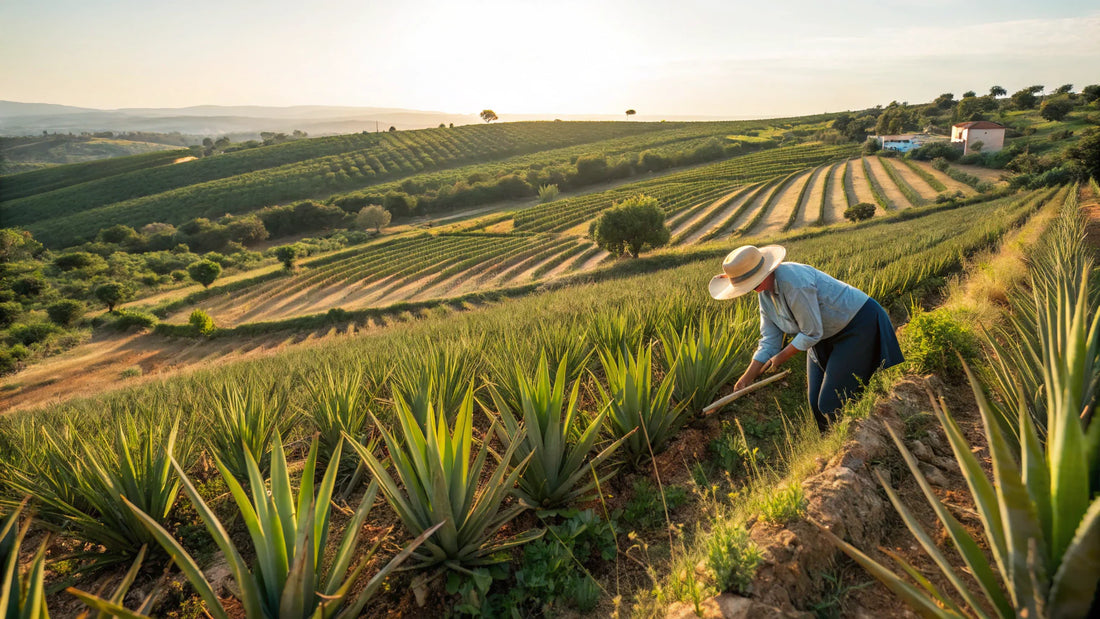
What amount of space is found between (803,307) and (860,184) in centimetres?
5538

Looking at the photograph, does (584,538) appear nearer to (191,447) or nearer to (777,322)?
(777,322)

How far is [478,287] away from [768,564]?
32172 millimetres

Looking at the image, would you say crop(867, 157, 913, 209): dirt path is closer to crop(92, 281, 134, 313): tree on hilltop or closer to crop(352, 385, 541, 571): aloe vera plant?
crop(352, 385, 541, 571): aloe vera plant

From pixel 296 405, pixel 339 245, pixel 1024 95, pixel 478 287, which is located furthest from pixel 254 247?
pixel 1024 95

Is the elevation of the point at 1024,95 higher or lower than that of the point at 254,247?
higher

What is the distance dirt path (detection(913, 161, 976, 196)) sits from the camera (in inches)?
1602

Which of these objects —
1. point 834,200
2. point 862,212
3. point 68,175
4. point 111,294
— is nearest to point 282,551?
point 862,212

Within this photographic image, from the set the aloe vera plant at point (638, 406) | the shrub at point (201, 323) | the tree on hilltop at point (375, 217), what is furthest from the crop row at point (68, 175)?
the aloe vera plant at point (638, 406)

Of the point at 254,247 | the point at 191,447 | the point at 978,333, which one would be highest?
the point at 978,333

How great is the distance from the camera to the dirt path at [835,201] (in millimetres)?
40000

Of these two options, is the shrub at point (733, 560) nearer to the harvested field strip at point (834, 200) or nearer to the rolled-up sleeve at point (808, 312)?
the rolled-up sleeve at point (808, 312)

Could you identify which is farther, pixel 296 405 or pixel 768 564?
pixel 296 405

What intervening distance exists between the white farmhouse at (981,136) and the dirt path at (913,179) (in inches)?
489

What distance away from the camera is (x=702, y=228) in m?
42.4
